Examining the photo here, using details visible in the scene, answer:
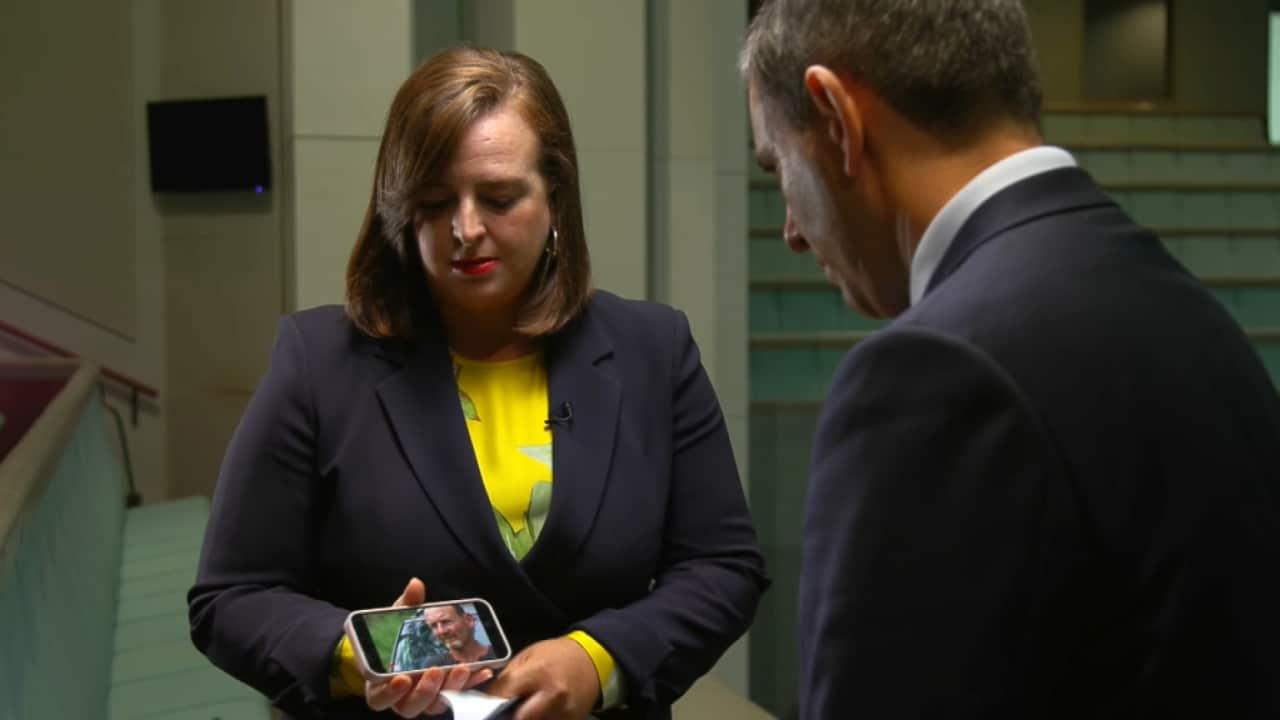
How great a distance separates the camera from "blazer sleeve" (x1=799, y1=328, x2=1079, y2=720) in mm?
855

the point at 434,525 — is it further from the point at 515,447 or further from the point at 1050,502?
the point at 1050,502

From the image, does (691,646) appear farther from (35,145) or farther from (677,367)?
(35,145)

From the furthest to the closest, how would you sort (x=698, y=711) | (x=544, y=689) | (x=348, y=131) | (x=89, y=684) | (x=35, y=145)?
(x=35, y=145) < (x=348, y=131) < (x=698, y=711) < (x=89, y=684) < (x=544, y=689)

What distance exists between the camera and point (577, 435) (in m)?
1.86

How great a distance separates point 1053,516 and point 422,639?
921 millimetres

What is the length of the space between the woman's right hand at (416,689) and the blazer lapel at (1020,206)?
2.66ft

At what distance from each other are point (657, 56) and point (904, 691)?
160 inches

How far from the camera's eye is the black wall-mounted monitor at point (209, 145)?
7234 mm

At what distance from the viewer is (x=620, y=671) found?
1.76m

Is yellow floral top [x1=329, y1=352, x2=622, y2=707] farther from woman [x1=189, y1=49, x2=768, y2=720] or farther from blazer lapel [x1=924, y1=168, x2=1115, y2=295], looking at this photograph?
blazer lapel [x1=924, y1=168, x2=1115, y2=295]

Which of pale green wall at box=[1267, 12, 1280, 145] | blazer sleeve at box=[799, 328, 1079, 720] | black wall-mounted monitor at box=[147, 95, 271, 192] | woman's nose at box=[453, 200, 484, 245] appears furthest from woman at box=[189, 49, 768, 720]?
pale green wall at box=[1267, 12, 1280, 145]

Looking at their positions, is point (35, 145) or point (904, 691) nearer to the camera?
point (904, 691)

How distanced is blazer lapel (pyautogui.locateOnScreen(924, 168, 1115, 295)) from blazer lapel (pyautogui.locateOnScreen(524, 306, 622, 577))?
0.88 meters

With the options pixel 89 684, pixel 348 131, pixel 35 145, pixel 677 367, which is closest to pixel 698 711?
pixel 89 684
